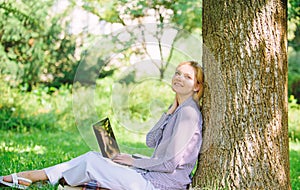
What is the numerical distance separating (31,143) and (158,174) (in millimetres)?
3770

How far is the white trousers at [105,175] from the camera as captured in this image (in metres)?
3.36

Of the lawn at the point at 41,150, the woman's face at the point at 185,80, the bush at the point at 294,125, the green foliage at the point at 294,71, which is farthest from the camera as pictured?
the green foliage at the point at 294,71

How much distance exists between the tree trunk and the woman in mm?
157

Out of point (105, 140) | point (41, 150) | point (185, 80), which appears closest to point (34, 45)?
point (41, 150)

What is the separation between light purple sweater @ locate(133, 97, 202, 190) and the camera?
11.1ft

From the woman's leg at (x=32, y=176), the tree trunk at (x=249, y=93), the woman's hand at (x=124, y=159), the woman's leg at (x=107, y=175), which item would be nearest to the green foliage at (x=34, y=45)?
the woman's leg at (x=32, y=176)

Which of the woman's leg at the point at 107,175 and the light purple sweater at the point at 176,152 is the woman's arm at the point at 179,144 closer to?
the light purple sweater at the point at 176,152

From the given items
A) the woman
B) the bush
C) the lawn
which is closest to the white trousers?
the woman

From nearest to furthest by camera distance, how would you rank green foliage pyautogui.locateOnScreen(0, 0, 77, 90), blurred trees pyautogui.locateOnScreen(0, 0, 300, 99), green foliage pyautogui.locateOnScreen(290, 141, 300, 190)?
green foliage pyautogui.locateOnScreen(290, 141, 300, 190) → blurred trees pyautogui.locateOnScreen(0, 0, 300, 99) → green foliage pyautogui.locateOnScreen(0, 0, 77, 90)

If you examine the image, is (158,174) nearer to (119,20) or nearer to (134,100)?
(134,100)

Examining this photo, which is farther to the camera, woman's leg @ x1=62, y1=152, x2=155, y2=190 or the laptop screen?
the laptop screen

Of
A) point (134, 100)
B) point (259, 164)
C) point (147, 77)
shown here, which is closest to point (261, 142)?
point (259, 164)

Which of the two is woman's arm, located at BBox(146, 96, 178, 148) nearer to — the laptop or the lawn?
the laptop

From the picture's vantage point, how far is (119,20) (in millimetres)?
9445
